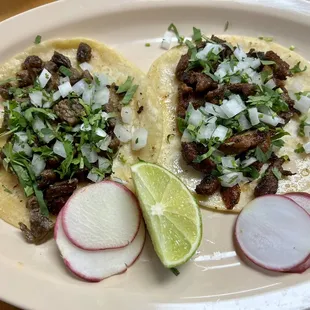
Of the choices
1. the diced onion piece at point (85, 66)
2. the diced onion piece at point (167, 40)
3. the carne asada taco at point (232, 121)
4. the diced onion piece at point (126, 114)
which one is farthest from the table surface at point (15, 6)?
the diced onion piece at point (126, 114)

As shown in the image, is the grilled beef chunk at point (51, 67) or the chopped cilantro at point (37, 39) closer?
the grilled beef chunk at point (51, 67)

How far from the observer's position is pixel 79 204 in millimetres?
2963

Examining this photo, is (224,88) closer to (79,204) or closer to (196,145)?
(196,145)

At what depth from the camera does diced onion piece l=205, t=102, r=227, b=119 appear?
3.23 metres

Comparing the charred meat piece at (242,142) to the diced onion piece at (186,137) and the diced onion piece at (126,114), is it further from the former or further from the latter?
the diced onion piece at (126,114)

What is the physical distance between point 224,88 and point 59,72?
1234 millimetres

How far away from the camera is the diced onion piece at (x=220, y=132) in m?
3.15

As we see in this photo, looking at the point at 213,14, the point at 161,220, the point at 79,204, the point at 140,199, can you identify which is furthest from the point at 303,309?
the point at 213,14

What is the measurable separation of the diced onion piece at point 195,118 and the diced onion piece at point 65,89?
89cm

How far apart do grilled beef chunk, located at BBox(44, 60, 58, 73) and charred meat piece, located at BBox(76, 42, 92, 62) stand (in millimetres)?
198

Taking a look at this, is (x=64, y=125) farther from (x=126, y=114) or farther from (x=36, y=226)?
(x=36, y=226)

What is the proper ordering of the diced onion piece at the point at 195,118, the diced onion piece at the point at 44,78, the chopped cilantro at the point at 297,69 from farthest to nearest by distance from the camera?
the chopped cilantro at the point at 297,69 → the diced onion piece at the point at 44,78 → the diced onion piece at the point at 195,118

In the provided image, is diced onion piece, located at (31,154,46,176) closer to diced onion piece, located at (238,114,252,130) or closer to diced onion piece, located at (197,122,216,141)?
diced onion piece, located at (197,122,216,141)

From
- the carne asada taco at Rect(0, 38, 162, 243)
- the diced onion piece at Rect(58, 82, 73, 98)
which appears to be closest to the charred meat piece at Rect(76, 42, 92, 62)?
the carne asada taco at Rect(0, 38, 162, 243)
